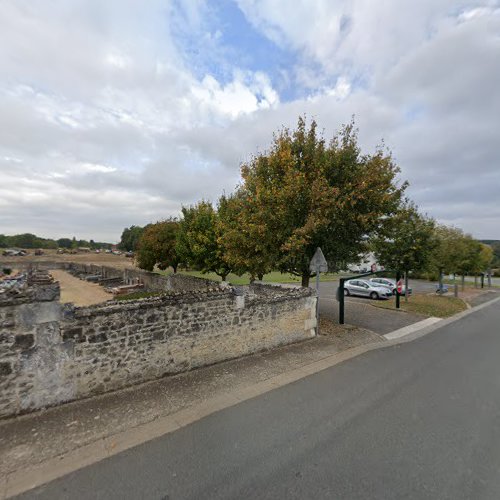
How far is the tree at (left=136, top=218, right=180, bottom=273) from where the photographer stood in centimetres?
2120

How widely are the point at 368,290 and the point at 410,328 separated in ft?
30.5

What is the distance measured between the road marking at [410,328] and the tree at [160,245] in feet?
51.6

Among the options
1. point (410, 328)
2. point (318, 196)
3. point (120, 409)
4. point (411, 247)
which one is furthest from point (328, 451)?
point (411, 247)

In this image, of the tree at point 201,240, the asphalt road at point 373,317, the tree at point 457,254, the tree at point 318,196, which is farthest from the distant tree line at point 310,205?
the tree at point 457,254

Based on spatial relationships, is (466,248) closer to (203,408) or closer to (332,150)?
(332,150)

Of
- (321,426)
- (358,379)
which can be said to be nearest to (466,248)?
(358,379)

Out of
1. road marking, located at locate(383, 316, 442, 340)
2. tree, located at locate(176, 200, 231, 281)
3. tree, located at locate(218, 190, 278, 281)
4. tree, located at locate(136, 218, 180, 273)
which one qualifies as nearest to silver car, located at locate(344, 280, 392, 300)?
road marking, located at locate(383, 316, 442, 340)

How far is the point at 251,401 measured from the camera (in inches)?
187

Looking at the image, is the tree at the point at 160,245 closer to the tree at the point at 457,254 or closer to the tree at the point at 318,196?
the tree at the point at 318,196

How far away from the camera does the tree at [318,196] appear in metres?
8.57

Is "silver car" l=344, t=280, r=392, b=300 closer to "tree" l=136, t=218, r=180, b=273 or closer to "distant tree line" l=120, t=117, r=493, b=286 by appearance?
"distant tree line" l=120, t=117, r=493, b=286

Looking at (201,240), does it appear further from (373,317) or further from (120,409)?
(120,409)

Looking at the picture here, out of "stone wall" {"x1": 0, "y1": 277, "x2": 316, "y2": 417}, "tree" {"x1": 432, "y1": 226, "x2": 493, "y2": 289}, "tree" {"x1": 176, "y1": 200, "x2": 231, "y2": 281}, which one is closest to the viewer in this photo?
"stone wall" {"x1": 0, "y1": 277, "x2": 316, "y2": 417}

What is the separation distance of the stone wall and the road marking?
16.8 ft
